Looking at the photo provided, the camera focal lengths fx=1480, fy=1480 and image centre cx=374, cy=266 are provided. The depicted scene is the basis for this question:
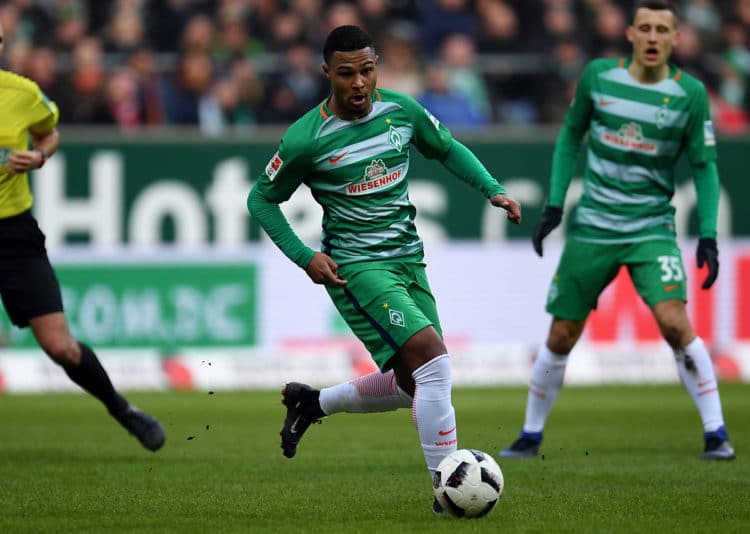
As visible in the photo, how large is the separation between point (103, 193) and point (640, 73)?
7.65 m

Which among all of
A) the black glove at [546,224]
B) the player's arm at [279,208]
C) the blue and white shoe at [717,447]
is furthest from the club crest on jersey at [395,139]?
the blue and white shoe at [717,447]

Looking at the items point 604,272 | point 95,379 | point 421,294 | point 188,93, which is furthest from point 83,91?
point 421,294

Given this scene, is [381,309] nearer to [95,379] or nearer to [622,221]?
[95,379]

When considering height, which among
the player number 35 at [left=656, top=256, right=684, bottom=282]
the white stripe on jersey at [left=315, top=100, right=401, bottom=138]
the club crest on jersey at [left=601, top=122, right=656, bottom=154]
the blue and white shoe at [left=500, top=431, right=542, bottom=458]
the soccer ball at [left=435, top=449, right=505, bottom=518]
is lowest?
the blue and white shoe at [left=500, top=431, right=542, bottom=458]

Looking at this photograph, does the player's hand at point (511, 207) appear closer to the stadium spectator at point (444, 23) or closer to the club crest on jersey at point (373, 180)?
the club crest on jersey at point (373, 180)

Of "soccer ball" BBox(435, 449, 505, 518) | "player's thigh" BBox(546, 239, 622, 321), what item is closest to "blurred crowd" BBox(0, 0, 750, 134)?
"player's thigh" BBox(546, 239, 622, 321)

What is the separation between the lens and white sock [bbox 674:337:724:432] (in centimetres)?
899

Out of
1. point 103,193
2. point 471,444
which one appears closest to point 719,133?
point 103,193

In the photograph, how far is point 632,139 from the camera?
9031mm

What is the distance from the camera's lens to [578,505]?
6.85 metres

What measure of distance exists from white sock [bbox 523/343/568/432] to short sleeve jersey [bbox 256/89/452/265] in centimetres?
240

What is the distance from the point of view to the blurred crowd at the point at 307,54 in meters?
16.2

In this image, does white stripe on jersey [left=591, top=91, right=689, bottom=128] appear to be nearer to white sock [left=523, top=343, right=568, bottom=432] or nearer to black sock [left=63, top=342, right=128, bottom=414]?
white sock [left=523, top=343, right=568, bottom=432]

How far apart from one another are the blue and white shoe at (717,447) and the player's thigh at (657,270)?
830 mm
